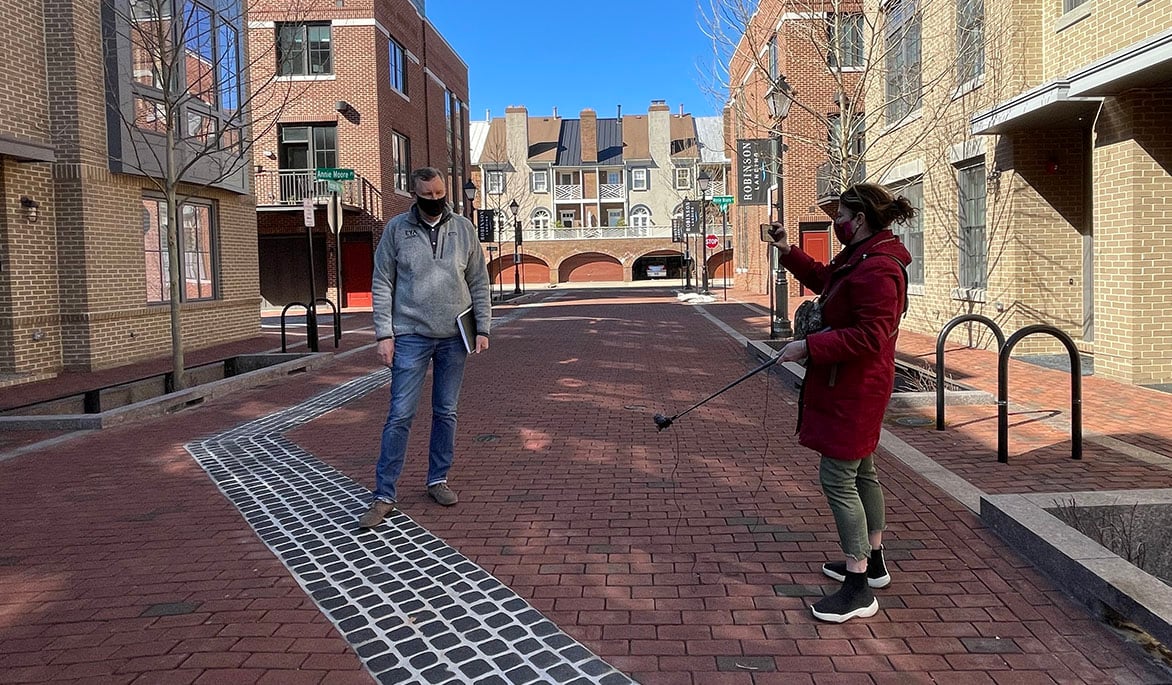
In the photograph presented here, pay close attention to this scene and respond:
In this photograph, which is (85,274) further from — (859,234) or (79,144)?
(859,234)

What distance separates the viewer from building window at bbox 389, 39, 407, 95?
31778mm

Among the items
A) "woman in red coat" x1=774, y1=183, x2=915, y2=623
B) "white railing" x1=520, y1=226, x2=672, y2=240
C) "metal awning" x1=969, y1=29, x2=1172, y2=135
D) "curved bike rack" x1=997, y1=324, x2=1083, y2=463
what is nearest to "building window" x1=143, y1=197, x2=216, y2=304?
"metal awning" x1=969, y1=29, x2=1172, y2=135

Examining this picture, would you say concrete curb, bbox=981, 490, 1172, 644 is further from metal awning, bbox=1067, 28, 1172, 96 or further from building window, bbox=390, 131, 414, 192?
building window, bbox=390, 131, 414, 192

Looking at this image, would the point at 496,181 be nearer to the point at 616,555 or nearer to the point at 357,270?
the point at 357,270

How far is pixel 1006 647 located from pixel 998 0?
37.1 feet

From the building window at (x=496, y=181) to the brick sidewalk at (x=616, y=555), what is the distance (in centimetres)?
5761

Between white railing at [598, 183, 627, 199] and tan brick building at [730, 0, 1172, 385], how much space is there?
164 feet

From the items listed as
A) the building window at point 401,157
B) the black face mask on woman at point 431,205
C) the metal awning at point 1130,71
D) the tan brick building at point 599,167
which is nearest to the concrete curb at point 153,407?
the black face mask on woman at point 431,205

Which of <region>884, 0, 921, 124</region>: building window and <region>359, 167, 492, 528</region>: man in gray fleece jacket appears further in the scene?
<region>884, 0, 921, 124</region>: building window

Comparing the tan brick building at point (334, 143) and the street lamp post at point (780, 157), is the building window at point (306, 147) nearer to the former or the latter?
the tan brick building at point (334, 143)

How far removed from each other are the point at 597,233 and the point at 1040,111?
2044 inches

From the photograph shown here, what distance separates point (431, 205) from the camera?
16.8ft

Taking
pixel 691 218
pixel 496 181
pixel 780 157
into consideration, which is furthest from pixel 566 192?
pixel 780 157

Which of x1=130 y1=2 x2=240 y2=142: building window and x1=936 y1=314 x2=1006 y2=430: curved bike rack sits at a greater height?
x1=130 y1=2 x2=240 y2=142: building window
